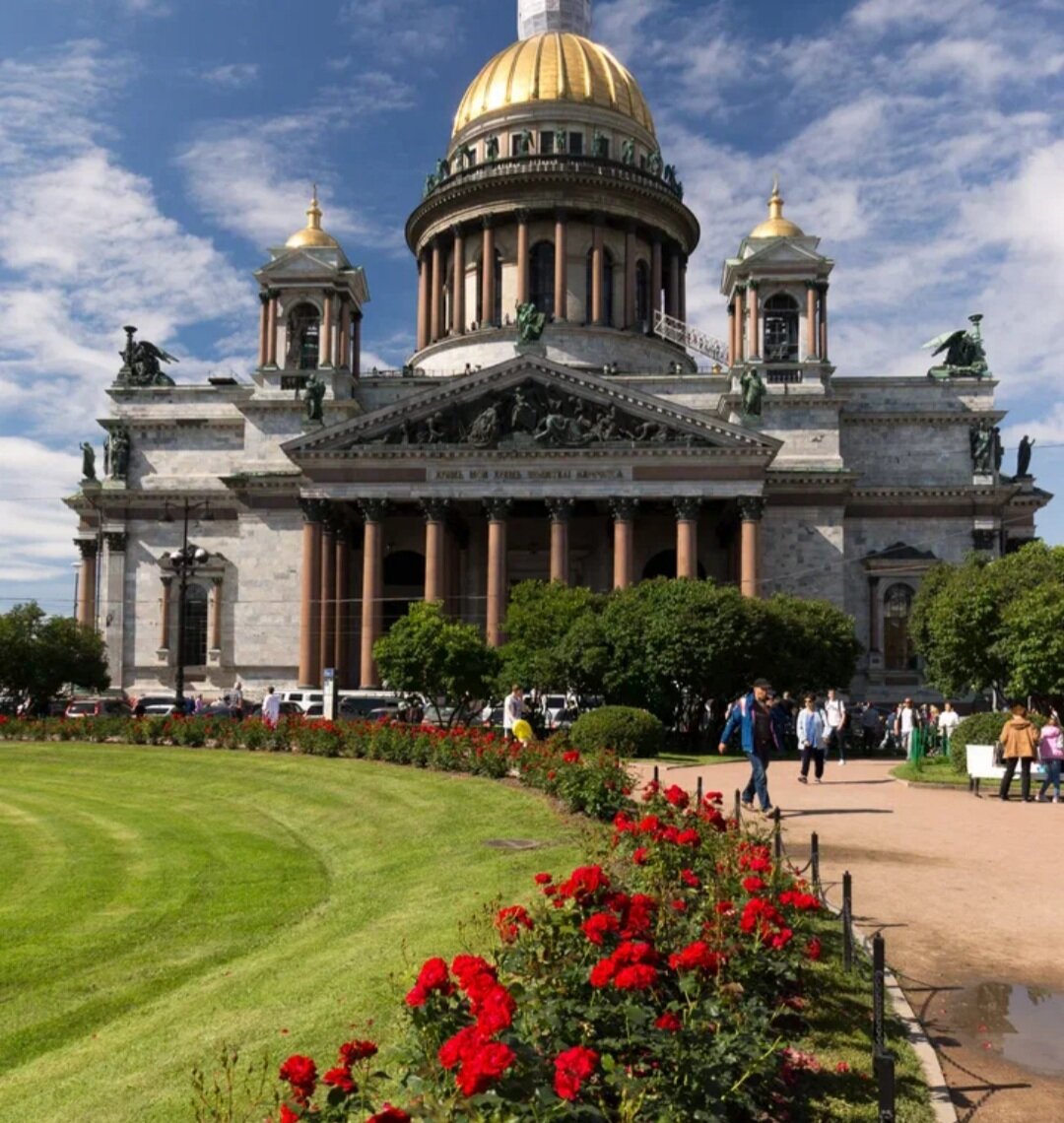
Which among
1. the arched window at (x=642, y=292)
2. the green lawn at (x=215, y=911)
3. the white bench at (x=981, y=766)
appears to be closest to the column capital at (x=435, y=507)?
the arched window at (x=642, y=292)

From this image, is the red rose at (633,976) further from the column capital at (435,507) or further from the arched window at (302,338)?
the arched window at (302,338)

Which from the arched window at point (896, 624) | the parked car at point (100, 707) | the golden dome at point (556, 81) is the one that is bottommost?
the parked car at point (100, 707)

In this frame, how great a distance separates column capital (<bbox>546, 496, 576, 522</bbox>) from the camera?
5066 cm

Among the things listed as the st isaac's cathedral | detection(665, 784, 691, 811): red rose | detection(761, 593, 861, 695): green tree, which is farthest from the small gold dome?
detection(665, 784, 691, 811): red rose

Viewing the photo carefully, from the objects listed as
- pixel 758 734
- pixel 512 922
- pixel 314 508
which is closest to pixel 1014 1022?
pixel 512 922

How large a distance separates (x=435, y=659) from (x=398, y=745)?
31.8 feet

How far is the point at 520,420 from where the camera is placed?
2029 inches

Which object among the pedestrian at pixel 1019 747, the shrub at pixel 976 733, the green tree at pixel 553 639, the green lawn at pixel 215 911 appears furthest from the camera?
the green tree at pixel 553 639

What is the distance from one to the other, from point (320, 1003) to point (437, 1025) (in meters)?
3.71

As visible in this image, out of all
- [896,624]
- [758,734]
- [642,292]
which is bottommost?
[758,734]

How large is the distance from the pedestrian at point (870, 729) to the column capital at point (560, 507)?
1719 centimetres

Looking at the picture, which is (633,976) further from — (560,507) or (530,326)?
(530,326)

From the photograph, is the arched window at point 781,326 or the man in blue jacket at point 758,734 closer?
the man in blue jacket at point 758,734

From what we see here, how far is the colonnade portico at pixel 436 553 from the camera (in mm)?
50344
